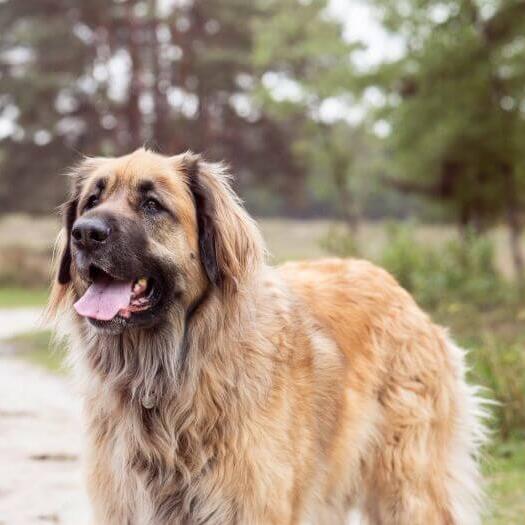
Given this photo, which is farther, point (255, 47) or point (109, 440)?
point (255, 47)

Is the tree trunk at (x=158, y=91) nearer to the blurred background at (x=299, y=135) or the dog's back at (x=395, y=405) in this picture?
the blurred background at (x=299, y=135)

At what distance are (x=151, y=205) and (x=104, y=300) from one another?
46 cm

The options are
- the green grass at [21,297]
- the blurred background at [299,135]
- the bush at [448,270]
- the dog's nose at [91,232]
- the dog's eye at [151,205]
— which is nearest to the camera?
the dog's nose at [91,232]

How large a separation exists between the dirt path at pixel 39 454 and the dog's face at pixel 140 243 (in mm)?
954

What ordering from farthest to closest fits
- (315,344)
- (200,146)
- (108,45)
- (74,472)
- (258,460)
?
1. (200,146)
2. (108,45)
3. (74,472)
4. (315,344)
5. (258,460)

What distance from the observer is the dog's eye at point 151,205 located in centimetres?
339

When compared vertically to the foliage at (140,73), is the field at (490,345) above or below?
below

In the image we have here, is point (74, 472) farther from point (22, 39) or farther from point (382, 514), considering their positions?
point (22, 39)

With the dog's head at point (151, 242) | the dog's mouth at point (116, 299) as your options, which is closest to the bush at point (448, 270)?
the dog's head at point (151, 242)

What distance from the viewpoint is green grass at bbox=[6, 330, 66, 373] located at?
11758mm

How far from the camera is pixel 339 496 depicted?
3.90 m

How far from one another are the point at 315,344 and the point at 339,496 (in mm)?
783

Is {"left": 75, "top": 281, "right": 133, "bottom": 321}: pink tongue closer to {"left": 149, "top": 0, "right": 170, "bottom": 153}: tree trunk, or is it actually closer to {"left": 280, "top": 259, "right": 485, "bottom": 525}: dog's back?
{"left": 280, "top": 259, "right": 485, "bottom": 525}: dog's back

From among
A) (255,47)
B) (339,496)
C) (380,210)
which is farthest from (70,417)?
(380,210)
